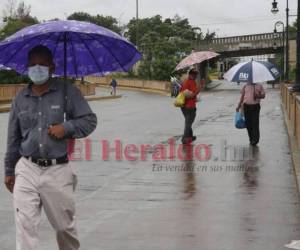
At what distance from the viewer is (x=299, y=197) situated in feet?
28.5

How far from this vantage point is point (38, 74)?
4.95 meters

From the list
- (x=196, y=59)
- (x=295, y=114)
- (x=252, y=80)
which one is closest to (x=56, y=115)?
(x=252, y=80)

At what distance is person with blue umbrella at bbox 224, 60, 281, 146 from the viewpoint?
13.5 meters

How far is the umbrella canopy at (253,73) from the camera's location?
13500 mm

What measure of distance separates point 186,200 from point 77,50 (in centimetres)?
368

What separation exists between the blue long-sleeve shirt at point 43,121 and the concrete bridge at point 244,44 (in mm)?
83775

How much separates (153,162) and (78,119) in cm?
746

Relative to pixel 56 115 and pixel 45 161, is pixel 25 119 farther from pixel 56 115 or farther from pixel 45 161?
pixel 45 161

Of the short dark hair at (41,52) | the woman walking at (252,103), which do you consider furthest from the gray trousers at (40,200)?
the woman walking at (252,103)

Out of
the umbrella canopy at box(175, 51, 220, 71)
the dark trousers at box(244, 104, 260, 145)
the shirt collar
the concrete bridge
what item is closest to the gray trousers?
the shirt collar

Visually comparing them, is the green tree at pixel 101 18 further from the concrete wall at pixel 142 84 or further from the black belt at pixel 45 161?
the black belt at pixel 45 161

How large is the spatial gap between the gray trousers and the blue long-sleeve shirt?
0.38 ft

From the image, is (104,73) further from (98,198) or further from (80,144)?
(80,144)

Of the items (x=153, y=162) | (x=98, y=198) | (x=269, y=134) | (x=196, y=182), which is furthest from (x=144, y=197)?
(x=269, y=134)
